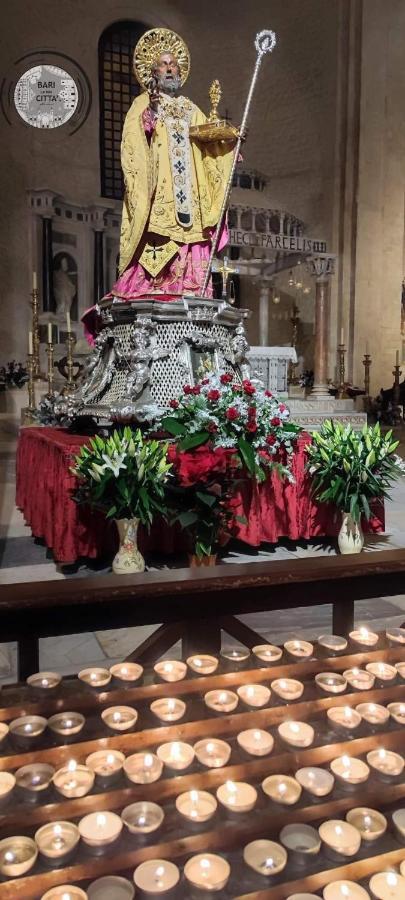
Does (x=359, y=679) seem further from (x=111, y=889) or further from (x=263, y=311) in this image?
(x=263, y=311)

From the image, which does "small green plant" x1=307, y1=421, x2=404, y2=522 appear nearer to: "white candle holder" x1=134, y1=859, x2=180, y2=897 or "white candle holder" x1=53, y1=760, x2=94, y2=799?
"white candle holder" x1=53, y1=760, x2=94, y2=799

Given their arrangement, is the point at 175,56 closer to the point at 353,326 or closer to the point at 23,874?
the point at 23,874

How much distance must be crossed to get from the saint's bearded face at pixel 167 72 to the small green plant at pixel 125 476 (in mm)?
3747

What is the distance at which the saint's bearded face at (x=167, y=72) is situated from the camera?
6.16m

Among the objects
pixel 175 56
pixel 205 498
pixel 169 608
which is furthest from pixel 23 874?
pixel 175 56

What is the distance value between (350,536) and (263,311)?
41.0ft

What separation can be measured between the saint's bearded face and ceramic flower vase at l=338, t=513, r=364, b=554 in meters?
4.26

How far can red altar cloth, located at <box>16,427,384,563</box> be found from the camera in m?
4.65

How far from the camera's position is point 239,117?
56.4ft

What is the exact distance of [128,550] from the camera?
445 cm

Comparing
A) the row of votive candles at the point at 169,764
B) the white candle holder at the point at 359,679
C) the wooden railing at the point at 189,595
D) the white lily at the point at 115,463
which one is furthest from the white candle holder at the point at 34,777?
the white lily at the point at 115,463

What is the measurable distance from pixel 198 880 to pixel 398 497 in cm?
760

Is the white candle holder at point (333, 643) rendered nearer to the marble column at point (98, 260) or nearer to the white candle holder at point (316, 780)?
the white candle holder at point (316, 780)

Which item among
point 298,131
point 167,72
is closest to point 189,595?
point 167,72
